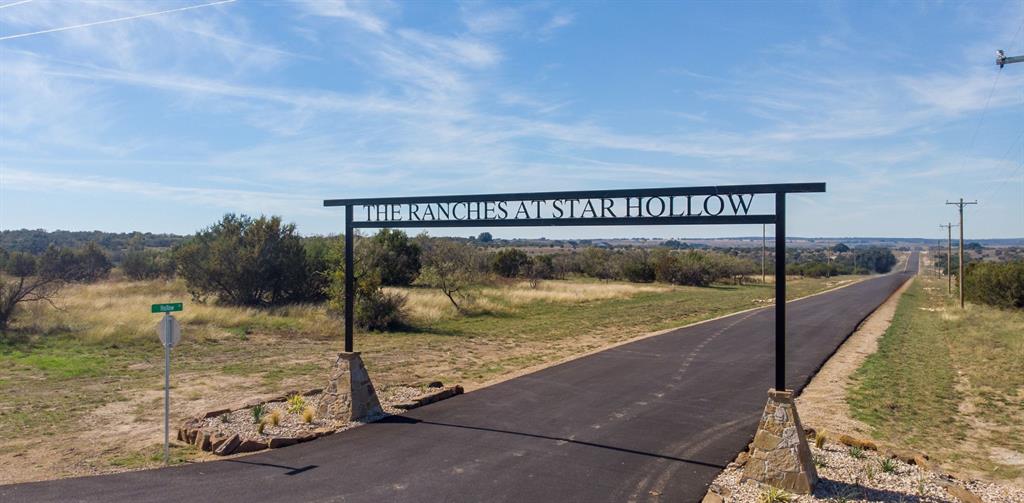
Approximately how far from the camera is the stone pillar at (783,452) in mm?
8062

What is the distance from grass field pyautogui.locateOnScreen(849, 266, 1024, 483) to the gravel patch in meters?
1.45

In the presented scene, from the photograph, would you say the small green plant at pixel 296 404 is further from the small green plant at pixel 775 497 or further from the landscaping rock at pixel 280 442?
the small green plant at pixel 775 497

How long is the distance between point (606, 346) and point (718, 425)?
1091 cm

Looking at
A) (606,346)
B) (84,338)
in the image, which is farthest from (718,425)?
(84,338)

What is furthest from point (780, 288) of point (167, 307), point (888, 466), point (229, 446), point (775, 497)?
point (167, 307)

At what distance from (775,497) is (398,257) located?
1624 inches

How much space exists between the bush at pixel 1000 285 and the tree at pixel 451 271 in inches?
1152

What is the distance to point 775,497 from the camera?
772cm

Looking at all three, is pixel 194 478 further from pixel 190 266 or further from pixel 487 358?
pixel 190 266

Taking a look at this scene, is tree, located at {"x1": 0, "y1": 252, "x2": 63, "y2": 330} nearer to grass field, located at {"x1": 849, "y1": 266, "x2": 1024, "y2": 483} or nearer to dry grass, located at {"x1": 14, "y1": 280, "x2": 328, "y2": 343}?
dry grass, located at {"x1": 14, "y1": 280, "x2": 328, "y2": 343}

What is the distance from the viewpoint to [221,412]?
12.3m

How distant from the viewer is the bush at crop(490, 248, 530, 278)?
63938mm

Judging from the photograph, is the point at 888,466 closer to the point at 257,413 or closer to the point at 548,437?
the point at 548,437

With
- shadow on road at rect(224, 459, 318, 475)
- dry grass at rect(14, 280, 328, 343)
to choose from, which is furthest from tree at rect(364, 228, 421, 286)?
shadow on road at rect(224, 459, 318, 475)
